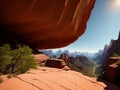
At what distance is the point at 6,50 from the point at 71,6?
9.22m

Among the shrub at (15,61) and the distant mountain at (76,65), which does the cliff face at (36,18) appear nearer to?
the shrub at (15,61)

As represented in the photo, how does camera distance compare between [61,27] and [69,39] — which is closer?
[61,27]

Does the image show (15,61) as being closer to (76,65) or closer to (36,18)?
(36,18)

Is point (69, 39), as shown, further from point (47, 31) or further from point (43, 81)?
point (43, 81)

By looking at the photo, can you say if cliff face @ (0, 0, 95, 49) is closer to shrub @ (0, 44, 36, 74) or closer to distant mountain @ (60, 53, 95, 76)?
shrub @ (0, 44, 36, 74)

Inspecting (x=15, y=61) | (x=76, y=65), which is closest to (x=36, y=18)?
(x=15, y=61)

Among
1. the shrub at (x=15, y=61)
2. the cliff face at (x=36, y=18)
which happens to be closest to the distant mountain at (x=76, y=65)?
the cliff face at (x=36, y=18)

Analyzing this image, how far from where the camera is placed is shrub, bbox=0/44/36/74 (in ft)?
34.0

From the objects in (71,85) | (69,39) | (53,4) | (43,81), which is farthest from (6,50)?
(69,39)

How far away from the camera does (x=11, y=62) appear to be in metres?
10.8

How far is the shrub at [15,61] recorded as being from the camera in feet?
34.0

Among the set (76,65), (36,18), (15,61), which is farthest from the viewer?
(76,65)

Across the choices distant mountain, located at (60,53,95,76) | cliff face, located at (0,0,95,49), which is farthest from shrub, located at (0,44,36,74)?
distant mountain, located at (60,53,95,76)

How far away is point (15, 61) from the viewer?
11.1 metres
